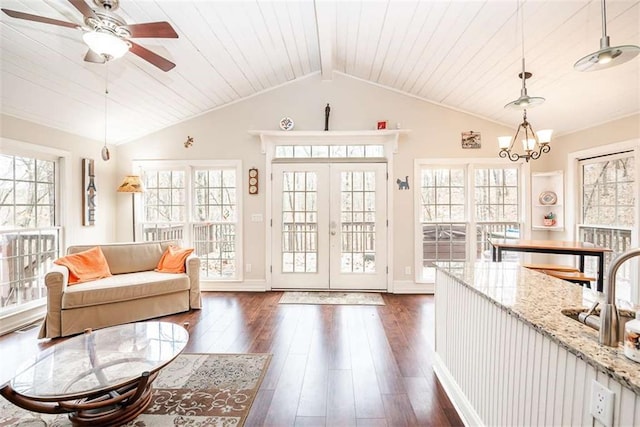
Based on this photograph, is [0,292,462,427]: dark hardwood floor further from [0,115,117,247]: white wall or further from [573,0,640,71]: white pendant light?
[573,0,640,71]: white pendant light

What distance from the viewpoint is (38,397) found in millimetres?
1574

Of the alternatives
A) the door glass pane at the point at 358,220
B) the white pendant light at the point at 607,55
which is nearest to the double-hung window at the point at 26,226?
the door glass pane at the point at 358,220

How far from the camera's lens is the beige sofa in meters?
3.04

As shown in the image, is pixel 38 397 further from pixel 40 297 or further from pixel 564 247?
pixel 564 247

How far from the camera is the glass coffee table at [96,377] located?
163 centimetres

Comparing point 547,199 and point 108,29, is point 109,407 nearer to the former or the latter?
point 108,29

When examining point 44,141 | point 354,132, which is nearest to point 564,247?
point 354,132

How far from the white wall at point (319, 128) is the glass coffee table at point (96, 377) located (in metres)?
2.65

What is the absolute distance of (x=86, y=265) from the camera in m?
3.47

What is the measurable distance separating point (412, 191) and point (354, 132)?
1219 mm

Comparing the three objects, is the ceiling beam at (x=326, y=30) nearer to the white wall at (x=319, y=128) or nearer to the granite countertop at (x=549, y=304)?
the white wall at (x=319, y=128)

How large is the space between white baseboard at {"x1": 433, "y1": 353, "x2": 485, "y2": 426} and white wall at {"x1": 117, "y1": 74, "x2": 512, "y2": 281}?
92.2 inches

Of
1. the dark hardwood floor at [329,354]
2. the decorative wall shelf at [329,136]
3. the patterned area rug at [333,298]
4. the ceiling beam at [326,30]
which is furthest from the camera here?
the decorative wall shelf at [329,136]

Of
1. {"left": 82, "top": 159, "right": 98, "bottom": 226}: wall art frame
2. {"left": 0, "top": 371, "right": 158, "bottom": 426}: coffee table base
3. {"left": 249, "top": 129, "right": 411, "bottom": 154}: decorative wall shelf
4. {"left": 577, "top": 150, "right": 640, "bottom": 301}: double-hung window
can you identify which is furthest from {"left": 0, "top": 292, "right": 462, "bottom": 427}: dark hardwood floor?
{"left": 249, "top": 129, "right": 411, "bottom": 154}: decorative wall shelf
